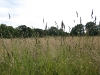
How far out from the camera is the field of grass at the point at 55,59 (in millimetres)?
3322

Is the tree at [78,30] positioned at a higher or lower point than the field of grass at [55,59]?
higher

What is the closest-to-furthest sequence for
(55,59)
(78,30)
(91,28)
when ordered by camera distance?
(55,59), (91,28), (78,30)

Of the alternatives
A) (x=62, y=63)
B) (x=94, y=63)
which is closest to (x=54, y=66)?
(x=62, y=63)

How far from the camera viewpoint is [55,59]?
149 inches

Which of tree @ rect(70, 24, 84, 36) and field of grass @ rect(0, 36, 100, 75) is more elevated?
tree @ rect(70, 24, 84, 36)

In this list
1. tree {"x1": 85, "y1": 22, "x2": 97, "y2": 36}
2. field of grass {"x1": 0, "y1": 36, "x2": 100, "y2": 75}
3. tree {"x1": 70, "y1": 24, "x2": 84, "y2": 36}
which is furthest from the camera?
tree {"x1": 70, "y1": 24, "x2": 84, "y2": 36}

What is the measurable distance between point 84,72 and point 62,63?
0.45m

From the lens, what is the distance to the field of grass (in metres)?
3.32

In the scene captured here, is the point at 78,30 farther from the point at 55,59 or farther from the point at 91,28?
the point at 55,59

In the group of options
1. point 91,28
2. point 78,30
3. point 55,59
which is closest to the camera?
point 55,59

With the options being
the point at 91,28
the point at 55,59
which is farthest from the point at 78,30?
the point at 55,59

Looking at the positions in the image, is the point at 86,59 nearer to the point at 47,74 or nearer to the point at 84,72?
the point at 84,72

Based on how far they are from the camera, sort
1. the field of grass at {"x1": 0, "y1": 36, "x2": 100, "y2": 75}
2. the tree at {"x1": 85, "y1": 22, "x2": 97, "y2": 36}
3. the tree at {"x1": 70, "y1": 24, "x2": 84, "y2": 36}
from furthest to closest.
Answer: the tree at {"x1": 70, "y1": 24, "x2": 84, "y2": 36}
the tree at {"x1": 85, "y1": 22, "x2": 97, "y2": 36}
the field of grass at {"x1": 0, "y1": 36, "x2": 100, "y2": 75}

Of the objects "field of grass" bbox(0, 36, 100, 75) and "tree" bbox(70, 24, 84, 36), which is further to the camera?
"tree" bbox(70, 24, 84, 36)
